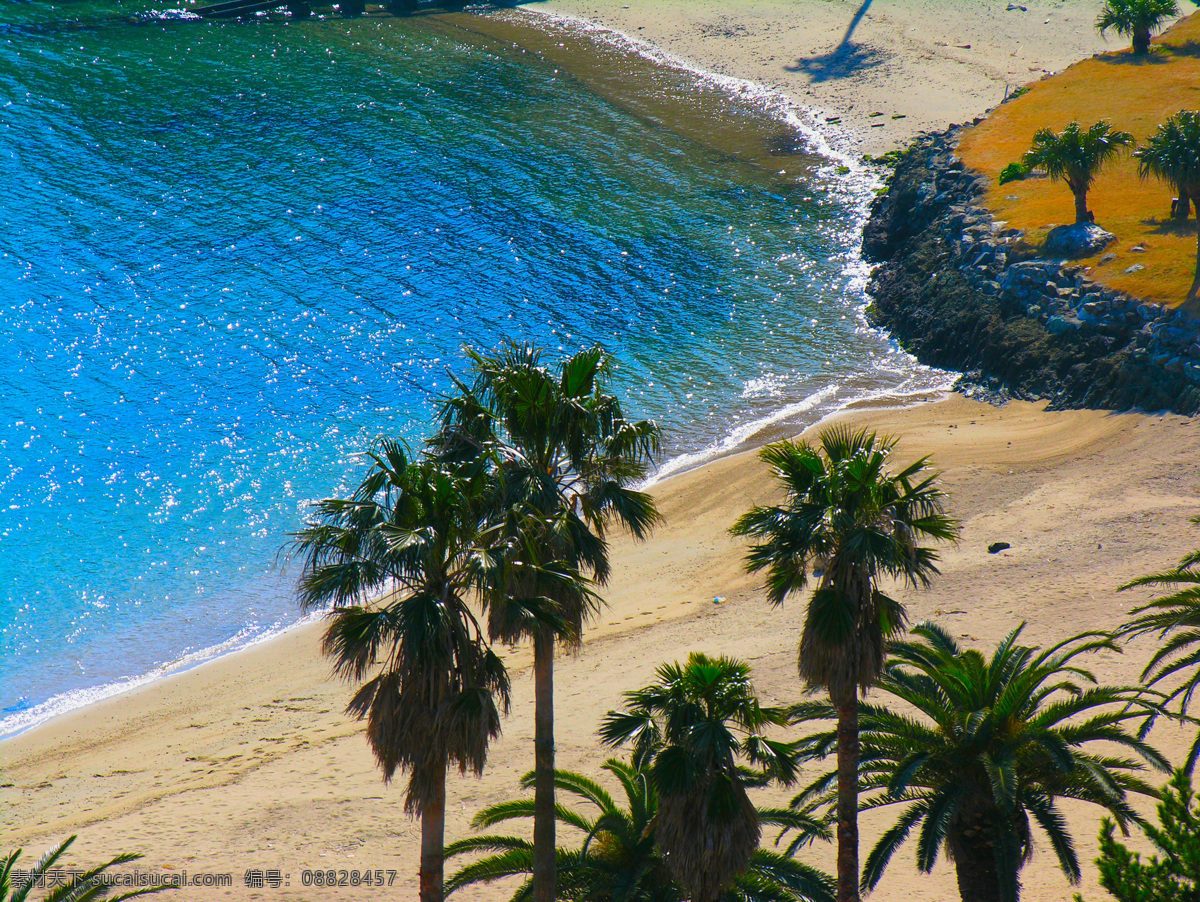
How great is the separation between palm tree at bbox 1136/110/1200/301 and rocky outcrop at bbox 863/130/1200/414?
277 cm

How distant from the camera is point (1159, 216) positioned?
139 feet

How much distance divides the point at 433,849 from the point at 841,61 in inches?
2671

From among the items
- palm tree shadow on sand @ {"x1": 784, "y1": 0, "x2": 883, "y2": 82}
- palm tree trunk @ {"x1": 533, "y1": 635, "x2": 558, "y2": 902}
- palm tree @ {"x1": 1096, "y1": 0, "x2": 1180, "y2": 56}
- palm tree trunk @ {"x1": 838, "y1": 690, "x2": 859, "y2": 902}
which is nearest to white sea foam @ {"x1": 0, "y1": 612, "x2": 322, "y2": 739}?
palm tree trunk @ {"x1": 533, "y1": 635, "x2": 558, "y2": 902}

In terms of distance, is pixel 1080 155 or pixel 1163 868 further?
pixel 1080 155

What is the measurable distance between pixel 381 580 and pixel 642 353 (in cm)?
3209

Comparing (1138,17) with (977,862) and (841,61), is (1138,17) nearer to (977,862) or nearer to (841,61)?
(841,61)

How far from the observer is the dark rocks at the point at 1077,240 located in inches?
1623

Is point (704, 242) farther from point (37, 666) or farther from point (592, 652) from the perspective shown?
point (37, 666)

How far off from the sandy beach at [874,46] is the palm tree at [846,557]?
51.7 meters

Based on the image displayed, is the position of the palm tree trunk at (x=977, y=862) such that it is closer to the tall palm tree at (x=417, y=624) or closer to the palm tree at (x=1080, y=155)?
the tall palm tree at (x=417, y=624)

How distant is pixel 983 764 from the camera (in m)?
16.4

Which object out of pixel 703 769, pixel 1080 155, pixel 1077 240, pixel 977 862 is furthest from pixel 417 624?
pixel 1080 155

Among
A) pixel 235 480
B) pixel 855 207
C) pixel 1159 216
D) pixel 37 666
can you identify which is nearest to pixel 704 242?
pixel 855 207

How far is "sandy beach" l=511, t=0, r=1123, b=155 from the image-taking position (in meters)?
64.0
